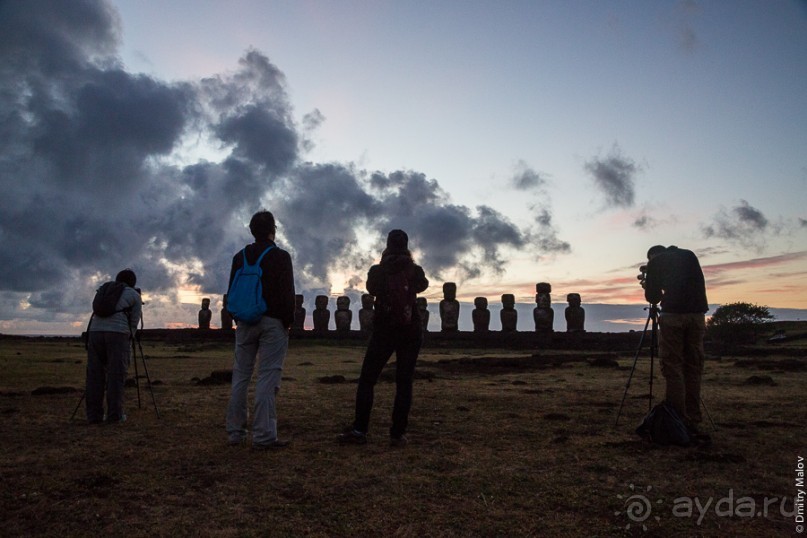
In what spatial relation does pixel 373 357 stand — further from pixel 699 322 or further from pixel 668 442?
pixel 699 322

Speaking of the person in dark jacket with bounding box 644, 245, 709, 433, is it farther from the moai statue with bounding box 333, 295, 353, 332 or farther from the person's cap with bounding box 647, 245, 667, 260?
the moai statue with bounding box 333, 295, 353, 332

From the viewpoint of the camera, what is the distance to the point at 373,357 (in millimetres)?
6270

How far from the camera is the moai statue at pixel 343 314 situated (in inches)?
1543

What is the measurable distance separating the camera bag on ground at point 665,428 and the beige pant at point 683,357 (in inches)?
14.1

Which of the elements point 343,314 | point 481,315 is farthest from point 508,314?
point 343,314

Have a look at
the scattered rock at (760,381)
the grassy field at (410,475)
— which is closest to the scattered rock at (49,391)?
the grassy field at (410,475)

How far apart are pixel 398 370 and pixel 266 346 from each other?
1455 millimetres

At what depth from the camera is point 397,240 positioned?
6.37 metres

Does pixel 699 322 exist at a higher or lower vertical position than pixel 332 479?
higher

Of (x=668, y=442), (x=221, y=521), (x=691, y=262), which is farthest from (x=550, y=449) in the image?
(x=221, y=521)

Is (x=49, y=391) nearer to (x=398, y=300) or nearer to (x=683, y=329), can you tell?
(x=398, y=300)

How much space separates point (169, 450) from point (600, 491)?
13.6 ft

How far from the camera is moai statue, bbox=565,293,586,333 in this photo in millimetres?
37812

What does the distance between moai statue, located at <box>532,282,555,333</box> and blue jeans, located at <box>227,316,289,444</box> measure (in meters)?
33.2
